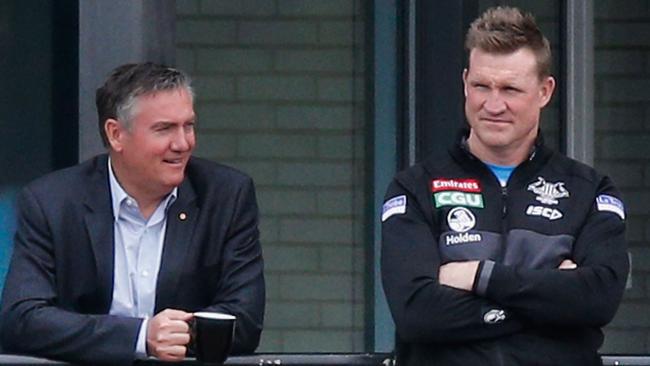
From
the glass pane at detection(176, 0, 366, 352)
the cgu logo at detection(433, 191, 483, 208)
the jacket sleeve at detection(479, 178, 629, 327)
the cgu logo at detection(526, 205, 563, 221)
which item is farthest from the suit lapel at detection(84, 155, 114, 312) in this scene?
the glass pane at detection(176, 0, 366, 352)

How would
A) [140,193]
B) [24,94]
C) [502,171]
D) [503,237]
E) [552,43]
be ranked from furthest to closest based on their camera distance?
[552,43], [24,94], [140,193], [502,171], [503,237]

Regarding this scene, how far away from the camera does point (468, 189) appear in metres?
3.91

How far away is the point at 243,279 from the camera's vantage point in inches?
158

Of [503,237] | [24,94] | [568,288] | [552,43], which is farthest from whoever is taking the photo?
[552,43]

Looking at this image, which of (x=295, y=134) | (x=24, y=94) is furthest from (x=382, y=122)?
(x=24, y=94)

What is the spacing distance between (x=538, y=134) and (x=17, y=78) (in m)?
2.69

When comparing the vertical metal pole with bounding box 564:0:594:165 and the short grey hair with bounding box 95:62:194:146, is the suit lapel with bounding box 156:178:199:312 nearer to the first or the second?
the short grey hair with bounding box 95:62:194:146

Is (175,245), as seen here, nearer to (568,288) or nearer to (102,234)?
(102,234)

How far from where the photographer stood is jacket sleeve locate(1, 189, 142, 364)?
3.82 m

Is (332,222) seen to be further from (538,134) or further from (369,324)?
(538,134)

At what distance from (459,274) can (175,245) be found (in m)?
0.71

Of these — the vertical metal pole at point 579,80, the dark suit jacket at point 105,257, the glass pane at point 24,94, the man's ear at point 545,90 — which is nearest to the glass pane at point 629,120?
the vertical metal pole at point 579,80

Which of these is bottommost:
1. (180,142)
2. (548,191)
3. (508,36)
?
(548,191)

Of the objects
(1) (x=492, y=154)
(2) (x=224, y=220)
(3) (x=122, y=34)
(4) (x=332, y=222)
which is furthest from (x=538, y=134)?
(4) (x=332, y=222)
